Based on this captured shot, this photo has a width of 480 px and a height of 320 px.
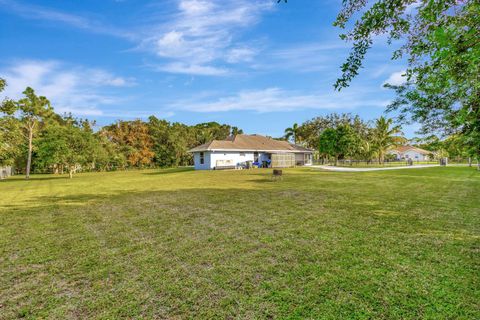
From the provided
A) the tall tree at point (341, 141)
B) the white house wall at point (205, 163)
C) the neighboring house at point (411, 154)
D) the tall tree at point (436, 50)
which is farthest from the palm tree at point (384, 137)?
the tall tree at point (436, 50)

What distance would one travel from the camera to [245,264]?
13.8 ft

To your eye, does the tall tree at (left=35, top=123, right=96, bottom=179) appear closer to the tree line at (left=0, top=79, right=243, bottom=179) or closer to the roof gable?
the tree line at (left=0, top=79, right=243, bottom=179)

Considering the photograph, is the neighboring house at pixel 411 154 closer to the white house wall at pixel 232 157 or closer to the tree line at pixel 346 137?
the tree line at pixel 346 137

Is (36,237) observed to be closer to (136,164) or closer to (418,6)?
(418,6)

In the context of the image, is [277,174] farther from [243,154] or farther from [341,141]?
[341,141]

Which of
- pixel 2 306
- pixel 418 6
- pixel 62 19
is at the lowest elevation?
pixel 2 306

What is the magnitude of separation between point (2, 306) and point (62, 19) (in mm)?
16109

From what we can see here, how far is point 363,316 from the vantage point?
9.20ft

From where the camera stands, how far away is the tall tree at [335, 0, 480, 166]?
2.30 meters

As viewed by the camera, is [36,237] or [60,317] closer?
[60,317]

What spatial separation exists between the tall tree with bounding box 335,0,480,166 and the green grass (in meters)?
2.26

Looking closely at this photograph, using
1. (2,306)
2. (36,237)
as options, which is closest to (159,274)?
(2,306)

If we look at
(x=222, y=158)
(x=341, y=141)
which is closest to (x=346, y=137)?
(x=341, y=141)

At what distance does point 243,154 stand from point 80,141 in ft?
67.5
